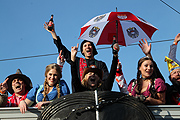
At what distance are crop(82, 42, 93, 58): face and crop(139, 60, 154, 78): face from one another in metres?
1.10

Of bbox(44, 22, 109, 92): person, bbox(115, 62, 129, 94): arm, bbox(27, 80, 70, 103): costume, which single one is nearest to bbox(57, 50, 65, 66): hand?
bbox(44, 22, 109, 92): person

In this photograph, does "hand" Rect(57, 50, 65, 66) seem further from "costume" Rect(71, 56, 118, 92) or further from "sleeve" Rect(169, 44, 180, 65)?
"sleeve" Rect(169, 44, 180, 65)

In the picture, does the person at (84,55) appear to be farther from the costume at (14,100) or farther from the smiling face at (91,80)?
the costume at (14,100)

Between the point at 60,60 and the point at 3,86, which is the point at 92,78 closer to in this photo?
the point at 60,60

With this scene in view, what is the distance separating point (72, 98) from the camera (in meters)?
4.06

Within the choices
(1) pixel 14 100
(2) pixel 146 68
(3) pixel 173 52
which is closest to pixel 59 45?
(1) pixel 14 100

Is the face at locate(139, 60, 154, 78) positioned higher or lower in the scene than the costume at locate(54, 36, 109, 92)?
lower

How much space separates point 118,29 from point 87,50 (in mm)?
1089

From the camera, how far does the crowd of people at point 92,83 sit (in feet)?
17.2

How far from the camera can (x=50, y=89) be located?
18.0 ft

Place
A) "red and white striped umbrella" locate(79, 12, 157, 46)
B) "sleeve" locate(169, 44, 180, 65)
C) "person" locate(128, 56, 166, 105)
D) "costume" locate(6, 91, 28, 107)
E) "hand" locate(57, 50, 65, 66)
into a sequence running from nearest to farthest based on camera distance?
"person" locate(128, 56, 166, 105), "costume" locate(6, 91, 28, 107), "hand" locate(57, 50, 65, 66), "sleeve" locate(169, 44, 180, 65), "red and white striped umbrella" locate(79, 12, 157, 46)

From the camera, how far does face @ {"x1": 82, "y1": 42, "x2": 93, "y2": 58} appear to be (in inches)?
252

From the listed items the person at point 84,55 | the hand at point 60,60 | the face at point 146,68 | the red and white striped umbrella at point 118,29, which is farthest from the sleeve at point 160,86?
the red and white striped umbrella at point 118,29

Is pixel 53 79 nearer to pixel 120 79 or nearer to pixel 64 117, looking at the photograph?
pixel 120 79
